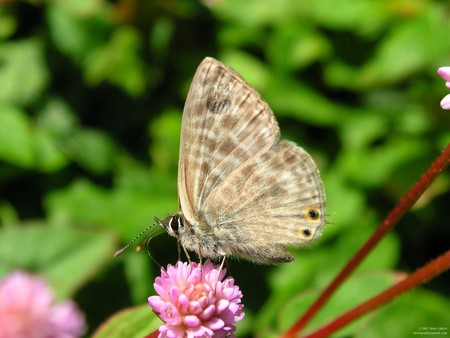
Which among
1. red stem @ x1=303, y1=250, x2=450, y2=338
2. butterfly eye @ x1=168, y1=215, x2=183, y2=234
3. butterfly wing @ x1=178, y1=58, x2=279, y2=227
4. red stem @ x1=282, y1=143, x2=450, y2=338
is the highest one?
butterfly wing @ x1=178, y1=58, x2=279, y2=227

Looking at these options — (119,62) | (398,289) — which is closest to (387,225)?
(398,289)

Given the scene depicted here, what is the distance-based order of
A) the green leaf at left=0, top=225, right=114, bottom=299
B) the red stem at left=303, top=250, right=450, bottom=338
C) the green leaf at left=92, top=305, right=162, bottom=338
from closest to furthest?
the red stem at left=303, top=250, right=450, bottom=338, the green leaf at left=92, top=305, right=162, bottom=338, the green leaf at left=0, top=225, right=114, bottom=299

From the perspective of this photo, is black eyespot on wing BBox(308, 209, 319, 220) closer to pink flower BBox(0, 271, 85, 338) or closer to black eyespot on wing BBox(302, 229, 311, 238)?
black eyespot on wing BBox(302, 229, 311, 238)

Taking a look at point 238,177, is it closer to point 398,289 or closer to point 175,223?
point 175,223

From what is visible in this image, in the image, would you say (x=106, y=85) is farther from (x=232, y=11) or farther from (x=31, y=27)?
(x=232, y=11)

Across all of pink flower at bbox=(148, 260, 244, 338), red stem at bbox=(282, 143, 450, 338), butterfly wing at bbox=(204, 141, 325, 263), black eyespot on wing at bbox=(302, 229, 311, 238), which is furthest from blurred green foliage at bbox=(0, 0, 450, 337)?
pink flower at bbox=(148, 260, 244, 338)

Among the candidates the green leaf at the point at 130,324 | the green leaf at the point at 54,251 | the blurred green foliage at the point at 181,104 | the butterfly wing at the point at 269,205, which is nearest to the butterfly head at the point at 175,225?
the butterfly wing at the point at 269,205

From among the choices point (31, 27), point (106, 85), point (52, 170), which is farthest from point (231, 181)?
point (31, 27)
